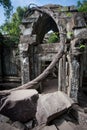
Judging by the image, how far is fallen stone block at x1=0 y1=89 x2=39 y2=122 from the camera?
620cm

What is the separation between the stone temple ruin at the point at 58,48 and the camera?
24.1 feet

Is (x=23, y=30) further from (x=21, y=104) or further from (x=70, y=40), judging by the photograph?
(x=21, y=104)

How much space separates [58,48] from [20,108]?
4.33 metres

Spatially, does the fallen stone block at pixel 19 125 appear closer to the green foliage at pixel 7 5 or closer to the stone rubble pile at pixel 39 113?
the stone rubble pile at pixel 39 113

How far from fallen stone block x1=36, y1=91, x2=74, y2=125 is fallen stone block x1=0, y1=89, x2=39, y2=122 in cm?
36

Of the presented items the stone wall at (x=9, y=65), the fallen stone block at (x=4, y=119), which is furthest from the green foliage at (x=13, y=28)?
the fallen stone block at (x=4, y=119)

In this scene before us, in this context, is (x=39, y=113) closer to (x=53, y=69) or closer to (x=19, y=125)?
(x=19, y=125)

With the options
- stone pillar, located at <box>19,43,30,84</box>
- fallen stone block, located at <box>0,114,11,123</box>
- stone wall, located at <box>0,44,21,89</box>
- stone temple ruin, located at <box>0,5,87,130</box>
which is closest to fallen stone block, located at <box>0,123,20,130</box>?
fallen stone block, located at <box>0,114,11,123</box>

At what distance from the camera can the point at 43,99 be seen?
6.40 metres

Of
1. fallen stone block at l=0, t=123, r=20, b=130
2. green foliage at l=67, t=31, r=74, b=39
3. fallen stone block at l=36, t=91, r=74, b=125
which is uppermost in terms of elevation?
green foliage at l=67, t=31, r=74, b=39

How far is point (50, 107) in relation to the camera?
606cm

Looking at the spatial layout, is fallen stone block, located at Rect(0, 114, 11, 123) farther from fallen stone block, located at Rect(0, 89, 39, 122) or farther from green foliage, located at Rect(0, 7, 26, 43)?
green foliage, located at Rect(0, 7, 26, 43)

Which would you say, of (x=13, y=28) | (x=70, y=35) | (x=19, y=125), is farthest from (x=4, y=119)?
(x=13, y=28)

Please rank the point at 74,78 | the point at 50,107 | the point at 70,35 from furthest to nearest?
the point at 70,35, the point at 74,78, the point at 50,107
